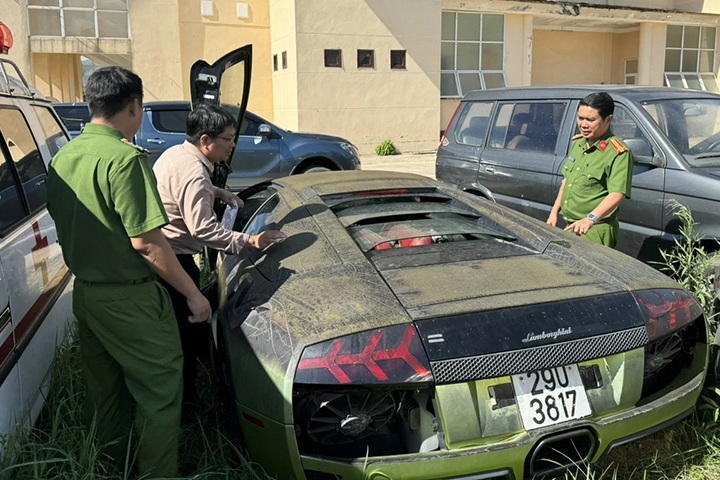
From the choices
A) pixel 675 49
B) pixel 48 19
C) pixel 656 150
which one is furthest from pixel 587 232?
pixel 675 49

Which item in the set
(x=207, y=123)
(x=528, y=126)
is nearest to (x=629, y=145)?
(x=528, y=126)

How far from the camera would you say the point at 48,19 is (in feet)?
53.1

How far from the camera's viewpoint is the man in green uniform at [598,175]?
384cm

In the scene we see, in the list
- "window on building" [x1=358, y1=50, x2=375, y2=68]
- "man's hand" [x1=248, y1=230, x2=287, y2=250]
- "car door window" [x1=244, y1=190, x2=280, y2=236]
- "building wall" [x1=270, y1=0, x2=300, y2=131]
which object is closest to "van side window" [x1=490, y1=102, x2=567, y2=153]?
"car door window" [x1=244, y1=190, x2=280, y2=236]

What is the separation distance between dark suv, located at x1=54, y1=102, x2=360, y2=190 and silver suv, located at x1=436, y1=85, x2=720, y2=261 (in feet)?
11.5

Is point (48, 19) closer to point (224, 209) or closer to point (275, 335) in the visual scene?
point (224, 209)

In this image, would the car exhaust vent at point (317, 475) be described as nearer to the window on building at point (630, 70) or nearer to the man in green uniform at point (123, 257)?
the man in green uniform at point (123, 257)

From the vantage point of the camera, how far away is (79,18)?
16328mm

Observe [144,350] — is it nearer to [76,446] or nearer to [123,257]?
[123,257]

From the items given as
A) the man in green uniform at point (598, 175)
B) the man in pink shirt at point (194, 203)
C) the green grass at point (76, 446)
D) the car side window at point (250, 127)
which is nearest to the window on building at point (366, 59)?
the car side window at point (250, 127)

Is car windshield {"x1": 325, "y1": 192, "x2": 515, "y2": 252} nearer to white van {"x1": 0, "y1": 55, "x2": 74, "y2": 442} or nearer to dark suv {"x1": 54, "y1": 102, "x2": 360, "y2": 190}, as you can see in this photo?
white van {"x1": 0, "y1": 55, "x2": 74, "y2": 442}

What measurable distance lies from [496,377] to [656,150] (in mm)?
3229

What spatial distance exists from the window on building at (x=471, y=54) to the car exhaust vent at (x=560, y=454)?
18.2m

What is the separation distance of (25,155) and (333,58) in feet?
46.6
